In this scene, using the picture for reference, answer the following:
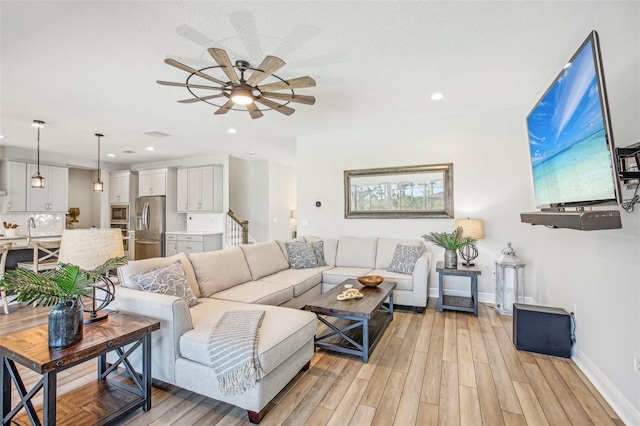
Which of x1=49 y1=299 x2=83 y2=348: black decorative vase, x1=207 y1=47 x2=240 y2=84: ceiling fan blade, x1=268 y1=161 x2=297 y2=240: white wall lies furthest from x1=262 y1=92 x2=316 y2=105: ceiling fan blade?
x1=268 y1=161 x2=297 y2=240: white wall

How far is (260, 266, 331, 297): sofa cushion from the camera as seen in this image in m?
3.61

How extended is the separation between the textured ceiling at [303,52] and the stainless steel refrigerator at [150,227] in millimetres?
3038

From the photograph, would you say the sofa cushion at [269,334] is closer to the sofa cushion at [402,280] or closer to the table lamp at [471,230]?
the sofa cushion at [402,280]

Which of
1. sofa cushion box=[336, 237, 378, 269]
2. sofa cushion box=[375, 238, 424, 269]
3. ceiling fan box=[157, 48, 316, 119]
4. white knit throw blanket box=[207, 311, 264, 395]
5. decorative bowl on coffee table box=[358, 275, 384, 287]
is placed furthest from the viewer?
sofa cushion box=[336, 237, 378, 269]

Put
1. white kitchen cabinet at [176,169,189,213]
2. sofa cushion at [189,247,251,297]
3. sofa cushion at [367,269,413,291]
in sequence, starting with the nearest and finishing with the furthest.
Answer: sofa cushion at [189,247,251,297] → sofa cushion at [367,269,413,291] → white kitchen cabinet at [176,169,189,213]

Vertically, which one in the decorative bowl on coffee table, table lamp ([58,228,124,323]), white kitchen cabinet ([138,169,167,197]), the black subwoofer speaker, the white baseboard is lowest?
the white baseboard

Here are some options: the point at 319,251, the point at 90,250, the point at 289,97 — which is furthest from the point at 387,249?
the point at 90,250

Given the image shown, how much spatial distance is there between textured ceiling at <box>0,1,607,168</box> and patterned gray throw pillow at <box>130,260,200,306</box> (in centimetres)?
188

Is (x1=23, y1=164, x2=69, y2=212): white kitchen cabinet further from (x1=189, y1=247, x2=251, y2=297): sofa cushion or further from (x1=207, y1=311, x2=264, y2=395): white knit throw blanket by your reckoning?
(x1=207, y1=311, x2=264, y2=395): white knit throw blanket

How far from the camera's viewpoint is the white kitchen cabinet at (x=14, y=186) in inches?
237

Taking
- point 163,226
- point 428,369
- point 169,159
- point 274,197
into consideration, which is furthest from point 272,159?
point 428,369

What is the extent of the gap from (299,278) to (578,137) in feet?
9.85

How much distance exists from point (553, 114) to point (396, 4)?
1.40 m

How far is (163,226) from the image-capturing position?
712 centimetres
